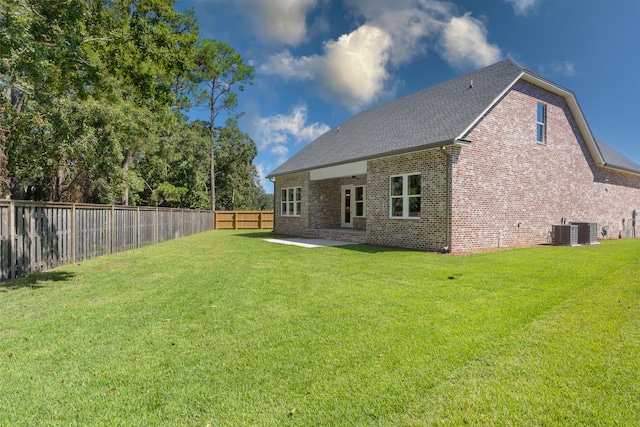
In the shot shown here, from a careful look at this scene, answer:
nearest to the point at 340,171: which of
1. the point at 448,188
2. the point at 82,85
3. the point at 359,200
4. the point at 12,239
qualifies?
the point at 359,200

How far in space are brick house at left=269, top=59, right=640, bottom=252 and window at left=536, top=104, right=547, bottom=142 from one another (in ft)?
0.14

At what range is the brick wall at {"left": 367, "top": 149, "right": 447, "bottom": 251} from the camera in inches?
433

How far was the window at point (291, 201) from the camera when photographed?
19062 mm

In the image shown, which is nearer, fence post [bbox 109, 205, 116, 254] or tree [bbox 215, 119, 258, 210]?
fence post [bbox 109, 205, 116, 254]

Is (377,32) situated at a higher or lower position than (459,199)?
higher

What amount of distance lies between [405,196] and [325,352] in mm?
9567

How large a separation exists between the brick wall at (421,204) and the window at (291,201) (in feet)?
20.6

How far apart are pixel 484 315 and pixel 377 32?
1719 cm

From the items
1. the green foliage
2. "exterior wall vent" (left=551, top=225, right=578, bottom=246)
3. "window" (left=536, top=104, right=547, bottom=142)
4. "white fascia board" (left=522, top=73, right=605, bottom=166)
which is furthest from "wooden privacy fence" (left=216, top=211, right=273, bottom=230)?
"white fascia board" (left=522, top=73, right=605, bottom=166)

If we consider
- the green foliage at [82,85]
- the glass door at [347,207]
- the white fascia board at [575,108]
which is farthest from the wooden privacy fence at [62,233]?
the white fascia board at [575,108]

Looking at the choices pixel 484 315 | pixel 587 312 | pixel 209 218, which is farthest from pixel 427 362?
pixel 209 218

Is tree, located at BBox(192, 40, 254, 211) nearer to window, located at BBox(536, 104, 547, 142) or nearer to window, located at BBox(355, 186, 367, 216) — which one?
window, located at BBox(355, 186, 367, 216)

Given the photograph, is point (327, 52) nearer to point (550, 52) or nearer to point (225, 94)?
point (550, 52)

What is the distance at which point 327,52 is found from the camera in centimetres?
1981
